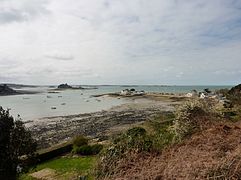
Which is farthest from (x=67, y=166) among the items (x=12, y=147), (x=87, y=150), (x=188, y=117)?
(x=12, y=147)

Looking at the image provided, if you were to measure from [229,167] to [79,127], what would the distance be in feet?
129

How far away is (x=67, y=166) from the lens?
75.0 ft

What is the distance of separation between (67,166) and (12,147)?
8.74m

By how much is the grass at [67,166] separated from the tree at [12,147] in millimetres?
4988

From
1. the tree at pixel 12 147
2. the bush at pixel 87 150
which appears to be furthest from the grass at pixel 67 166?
the tree at pixel 12 147

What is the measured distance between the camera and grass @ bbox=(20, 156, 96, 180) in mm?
20609

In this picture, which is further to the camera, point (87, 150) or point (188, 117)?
point (87, 150)

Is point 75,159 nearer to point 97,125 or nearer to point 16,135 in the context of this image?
point 16,135

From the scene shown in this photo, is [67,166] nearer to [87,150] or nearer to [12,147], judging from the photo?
[87,150]

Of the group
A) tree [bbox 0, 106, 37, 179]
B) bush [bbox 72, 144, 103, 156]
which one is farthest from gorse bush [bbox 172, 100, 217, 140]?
tree [bbox 0, 106, 37, 179]

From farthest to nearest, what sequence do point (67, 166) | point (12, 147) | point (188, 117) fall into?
point (67, 166) → point (188, 117) → point (12, 147)

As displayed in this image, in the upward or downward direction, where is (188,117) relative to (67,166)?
upward

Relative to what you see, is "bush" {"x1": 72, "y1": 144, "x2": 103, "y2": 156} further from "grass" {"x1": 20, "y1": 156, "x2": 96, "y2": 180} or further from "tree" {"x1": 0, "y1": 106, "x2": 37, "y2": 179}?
"tree" {"x1": 0, "y1": 106, "x2": 37, "y2": 179}

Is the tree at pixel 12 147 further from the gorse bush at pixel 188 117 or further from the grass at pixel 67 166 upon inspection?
the gorse bush at pixel 188 117
